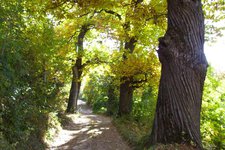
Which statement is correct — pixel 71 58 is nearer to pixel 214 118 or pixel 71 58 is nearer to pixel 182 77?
pixel 214 118

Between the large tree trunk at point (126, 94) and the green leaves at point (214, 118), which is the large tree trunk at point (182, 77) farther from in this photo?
the large tree trunk at point (126, 94)

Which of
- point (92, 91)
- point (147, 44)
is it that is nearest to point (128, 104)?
point (147, 44)

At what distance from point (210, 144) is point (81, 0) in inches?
230

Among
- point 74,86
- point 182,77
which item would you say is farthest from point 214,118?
point 74,86

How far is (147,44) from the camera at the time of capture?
13688 millimetres

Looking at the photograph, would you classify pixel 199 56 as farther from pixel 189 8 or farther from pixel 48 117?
pixel 48 117

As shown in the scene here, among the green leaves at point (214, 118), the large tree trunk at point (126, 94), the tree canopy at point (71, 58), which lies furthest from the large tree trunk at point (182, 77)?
the large tree trunk at point (126, 94)

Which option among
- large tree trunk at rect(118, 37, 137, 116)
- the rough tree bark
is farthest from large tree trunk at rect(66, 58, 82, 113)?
large tree trunk at rect(118, 37, 137, 116)

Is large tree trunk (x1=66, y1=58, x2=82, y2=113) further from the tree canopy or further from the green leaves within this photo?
the green leaves

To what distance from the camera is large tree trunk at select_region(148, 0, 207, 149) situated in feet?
18.6

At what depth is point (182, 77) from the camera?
5.75 m

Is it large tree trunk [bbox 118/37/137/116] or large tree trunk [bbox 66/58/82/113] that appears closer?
large tree trunk [bbox 118/37/137/116]

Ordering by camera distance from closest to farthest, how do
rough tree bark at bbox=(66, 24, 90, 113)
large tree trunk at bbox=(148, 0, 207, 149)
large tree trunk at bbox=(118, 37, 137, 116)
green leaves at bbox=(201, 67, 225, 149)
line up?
1. large tree trunk at bbox=(148, 0, 207, 149)
2. green leaves at bbox=(201, 67, 225, 149)
3. large tree trunk at bbox=(118, 37, 137, 116)
4. rough tree bark at bbox=(66, 24, 90, 113)

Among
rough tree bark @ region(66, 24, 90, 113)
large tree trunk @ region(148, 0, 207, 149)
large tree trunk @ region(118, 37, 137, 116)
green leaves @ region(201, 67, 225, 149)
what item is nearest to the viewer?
large tree trunk @ region(148, 0, 207, 149)
